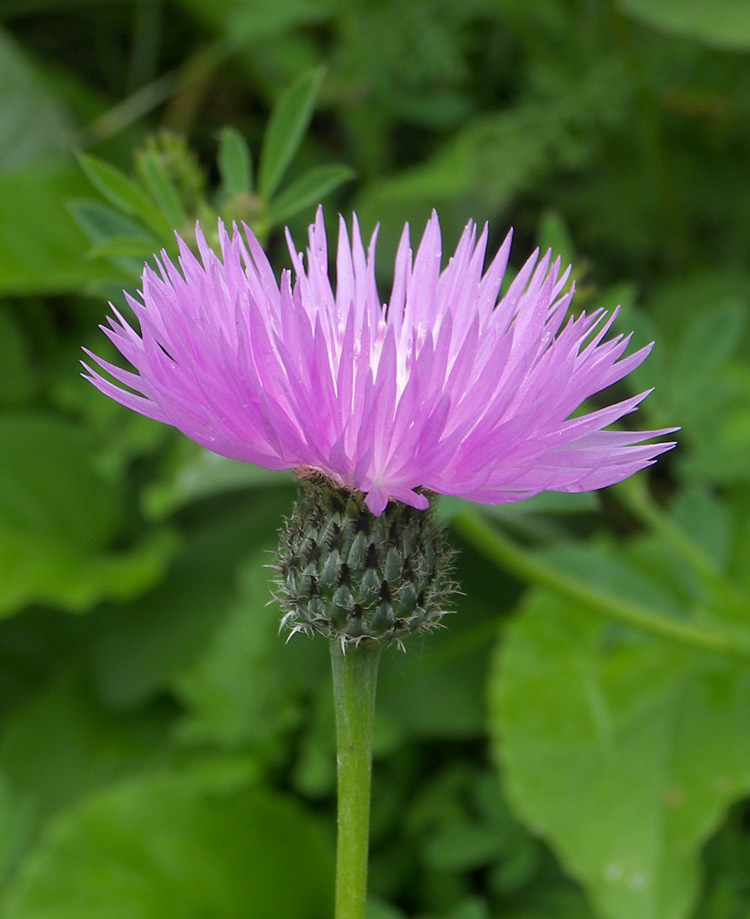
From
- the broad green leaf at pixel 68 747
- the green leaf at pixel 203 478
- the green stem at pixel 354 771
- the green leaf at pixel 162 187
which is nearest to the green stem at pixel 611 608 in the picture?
the green leaf at pixel 203 478

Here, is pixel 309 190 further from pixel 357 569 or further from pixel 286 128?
pixel 357 569

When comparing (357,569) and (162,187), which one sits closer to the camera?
(357,569)

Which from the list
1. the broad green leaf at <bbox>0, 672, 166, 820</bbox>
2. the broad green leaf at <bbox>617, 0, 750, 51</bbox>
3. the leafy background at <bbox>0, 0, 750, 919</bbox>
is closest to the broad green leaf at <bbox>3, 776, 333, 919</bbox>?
the leafy background at <bbox>0, 0, 750, 919</bbox>

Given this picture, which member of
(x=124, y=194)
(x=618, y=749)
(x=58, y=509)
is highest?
(x=124, y=194)

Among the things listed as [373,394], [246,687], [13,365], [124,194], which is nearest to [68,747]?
[246,687]

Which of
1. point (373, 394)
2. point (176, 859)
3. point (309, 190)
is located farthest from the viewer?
point (176, 859)

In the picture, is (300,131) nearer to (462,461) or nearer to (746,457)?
(462,461)
